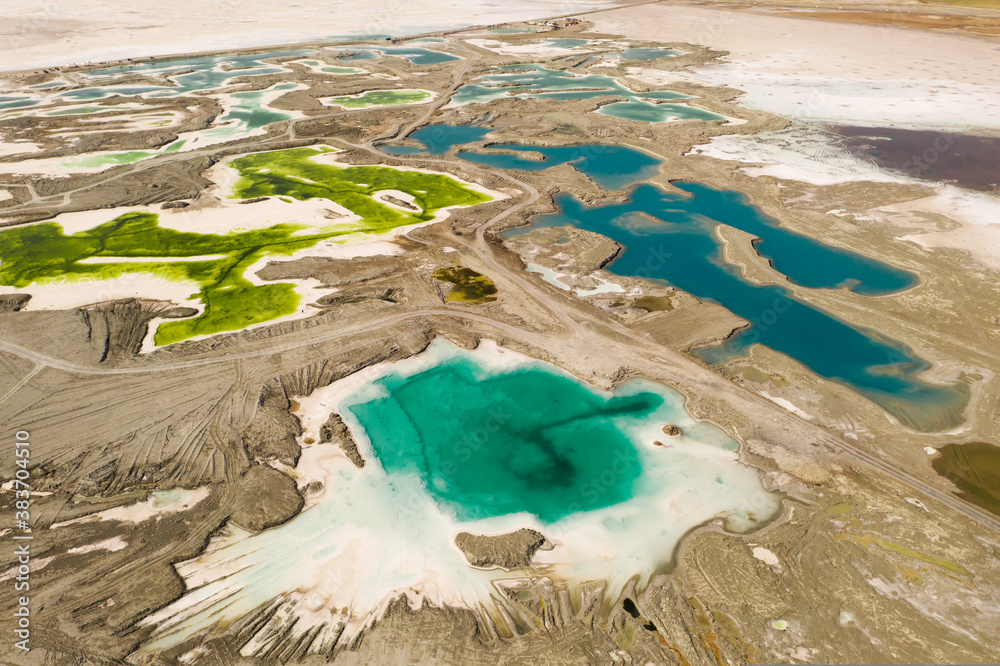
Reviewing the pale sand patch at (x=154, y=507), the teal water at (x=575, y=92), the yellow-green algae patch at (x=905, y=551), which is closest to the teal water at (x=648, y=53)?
the teal water at (x=575, y=92)

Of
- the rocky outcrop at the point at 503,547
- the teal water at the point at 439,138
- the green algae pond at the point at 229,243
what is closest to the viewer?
the rocky outcrop at the point at 503,547

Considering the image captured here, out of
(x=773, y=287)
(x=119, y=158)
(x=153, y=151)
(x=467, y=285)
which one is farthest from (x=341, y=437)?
(x=153, y=151)

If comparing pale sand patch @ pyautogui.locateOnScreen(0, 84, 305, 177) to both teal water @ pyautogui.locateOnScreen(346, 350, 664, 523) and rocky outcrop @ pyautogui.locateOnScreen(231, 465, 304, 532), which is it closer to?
→ teal water @ pyautogui.locateOnScreen(346, 350, 664, 523)

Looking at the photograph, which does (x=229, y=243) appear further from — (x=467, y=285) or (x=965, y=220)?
(x=965, y=220)

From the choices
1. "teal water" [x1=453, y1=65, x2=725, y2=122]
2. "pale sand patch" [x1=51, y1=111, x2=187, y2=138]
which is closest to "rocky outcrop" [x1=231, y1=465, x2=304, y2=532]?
"pale sand patch" [x1=51, y1=111, x2=187, y2=138]

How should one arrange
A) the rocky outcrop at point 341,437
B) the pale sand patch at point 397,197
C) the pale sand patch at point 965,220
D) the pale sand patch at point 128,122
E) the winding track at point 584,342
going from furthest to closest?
the pale sand patch at point 128,122 < the pale sand patch at point 397,197 < the pale sand patch at point 965,220 < the rocky outcrop at point 341,437 < the winding track at point 584,342

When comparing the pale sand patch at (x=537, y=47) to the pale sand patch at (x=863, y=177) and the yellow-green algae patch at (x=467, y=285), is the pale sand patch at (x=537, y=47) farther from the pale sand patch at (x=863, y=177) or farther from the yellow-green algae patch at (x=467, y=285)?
the yellow-green algae patch at (x=467, y=285)

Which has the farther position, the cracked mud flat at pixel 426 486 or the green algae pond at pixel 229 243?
the green algae pond at pixel 229 243
